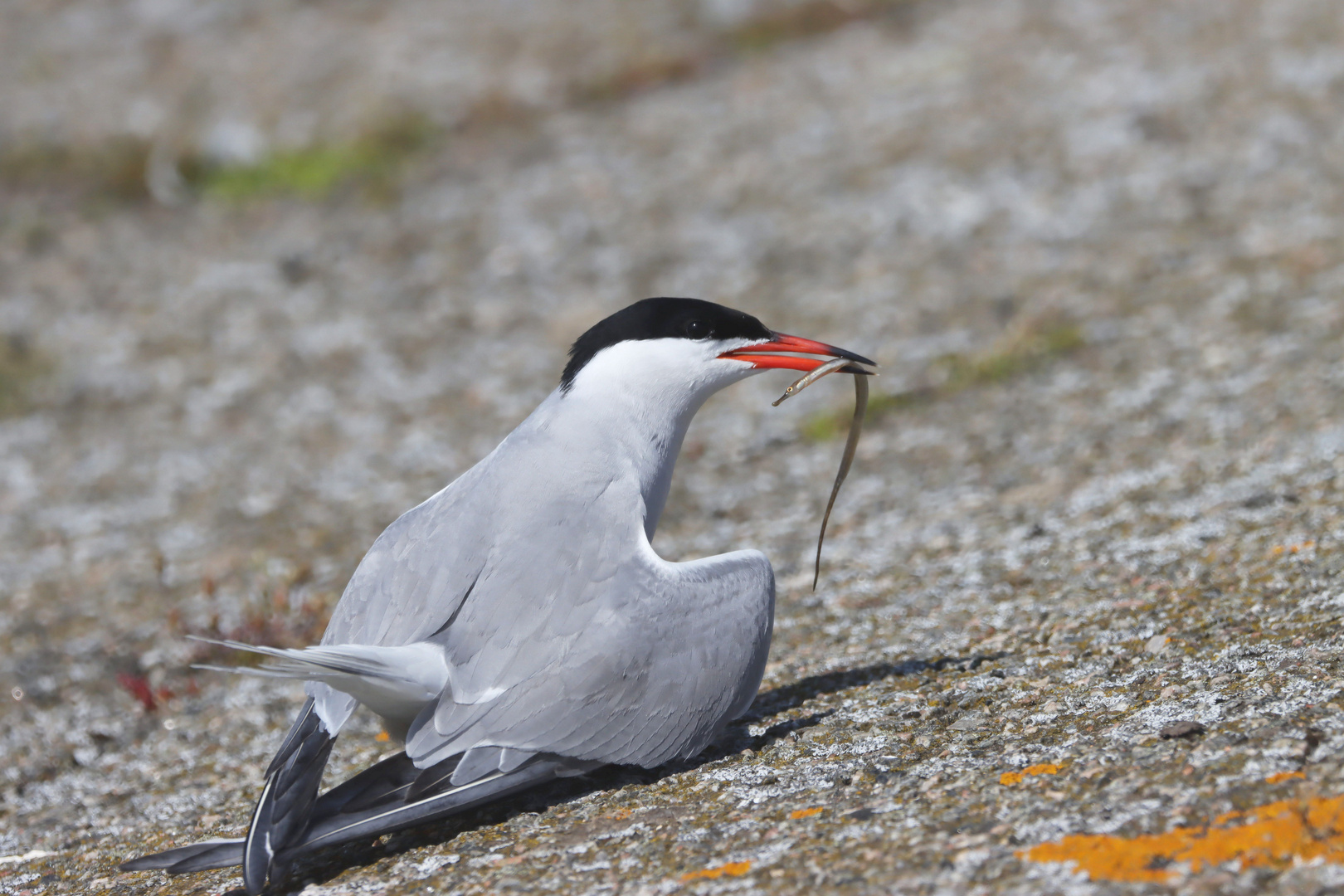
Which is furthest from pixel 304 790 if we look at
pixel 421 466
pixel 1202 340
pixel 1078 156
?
pixel 1078 156

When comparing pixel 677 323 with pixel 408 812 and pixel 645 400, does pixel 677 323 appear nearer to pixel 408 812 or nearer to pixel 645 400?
pixel 645 400

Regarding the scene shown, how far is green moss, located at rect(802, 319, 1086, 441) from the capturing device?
6820mm

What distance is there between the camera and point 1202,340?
21.6 feet

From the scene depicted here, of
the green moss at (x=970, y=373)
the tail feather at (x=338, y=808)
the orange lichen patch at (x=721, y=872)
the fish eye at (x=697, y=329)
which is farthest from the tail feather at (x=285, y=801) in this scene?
the green moss at (x=970, y=373)

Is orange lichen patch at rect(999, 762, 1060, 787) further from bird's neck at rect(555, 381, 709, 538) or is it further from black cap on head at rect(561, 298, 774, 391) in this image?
black cap on head at rect(561, 298, 774, 391)

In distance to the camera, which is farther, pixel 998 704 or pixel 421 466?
pixel 421 466

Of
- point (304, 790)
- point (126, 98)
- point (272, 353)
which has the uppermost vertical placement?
point (126, 98)

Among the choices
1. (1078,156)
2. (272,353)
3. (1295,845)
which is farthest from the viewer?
(1078,156)

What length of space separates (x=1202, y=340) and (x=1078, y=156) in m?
2.47

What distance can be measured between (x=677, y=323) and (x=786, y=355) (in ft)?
1.13

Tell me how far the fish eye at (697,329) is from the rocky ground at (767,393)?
1.13 meters

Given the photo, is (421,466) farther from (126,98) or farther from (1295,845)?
(126,98)

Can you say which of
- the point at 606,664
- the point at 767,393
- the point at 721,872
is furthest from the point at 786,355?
the point at 767,393

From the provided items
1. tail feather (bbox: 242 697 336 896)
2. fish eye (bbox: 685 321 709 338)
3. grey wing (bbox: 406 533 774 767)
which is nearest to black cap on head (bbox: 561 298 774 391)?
fish eye (bbox: 685 321 709 338)
